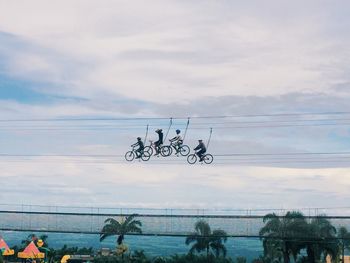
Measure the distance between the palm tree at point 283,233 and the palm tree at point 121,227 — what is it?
17.4m

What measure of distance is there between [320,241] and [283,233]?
434 cm

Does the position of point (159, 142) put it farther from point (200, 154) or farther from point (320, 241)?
point (320, 241)

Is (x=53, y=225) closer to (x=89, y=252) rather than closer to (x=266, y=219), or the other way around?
(x=89, y=252)

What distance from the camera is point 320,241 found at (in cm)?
7381

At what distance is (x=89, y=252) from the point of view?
3366 inches

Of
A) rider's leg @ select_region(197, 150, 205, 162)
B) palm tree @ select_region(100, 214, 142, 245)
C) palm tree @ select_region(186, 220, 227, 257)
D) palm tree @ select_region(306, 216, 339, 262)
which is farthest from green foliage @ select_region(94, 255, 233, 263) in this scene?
rider's leg @ select_region(197, 150, 205, 162)

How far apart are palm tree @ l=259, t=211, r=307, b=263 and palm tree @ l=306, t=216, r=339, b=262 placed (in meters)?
0.97

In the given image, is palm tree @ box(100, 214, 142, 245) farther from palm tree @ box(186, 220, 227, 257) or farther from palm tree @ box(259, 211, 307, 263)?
palm tree @ box(259, 211, 307, 263)

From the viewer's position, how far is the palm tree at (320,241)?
2921 inches

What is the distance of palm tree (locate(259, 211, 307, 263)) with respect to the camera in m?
75.3

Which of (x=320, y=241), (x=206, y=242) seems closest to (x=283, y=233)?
(x=320, y=241)

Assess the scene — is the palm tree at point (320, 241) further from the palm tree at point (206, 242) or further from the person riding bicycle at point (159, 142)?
the person riding bicycle at point (159, 142)

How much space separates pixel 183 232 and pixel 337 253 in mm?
17632

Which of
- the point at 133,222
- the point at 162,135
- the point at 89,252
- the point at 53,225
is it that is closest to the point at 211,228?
the point at 133,222
